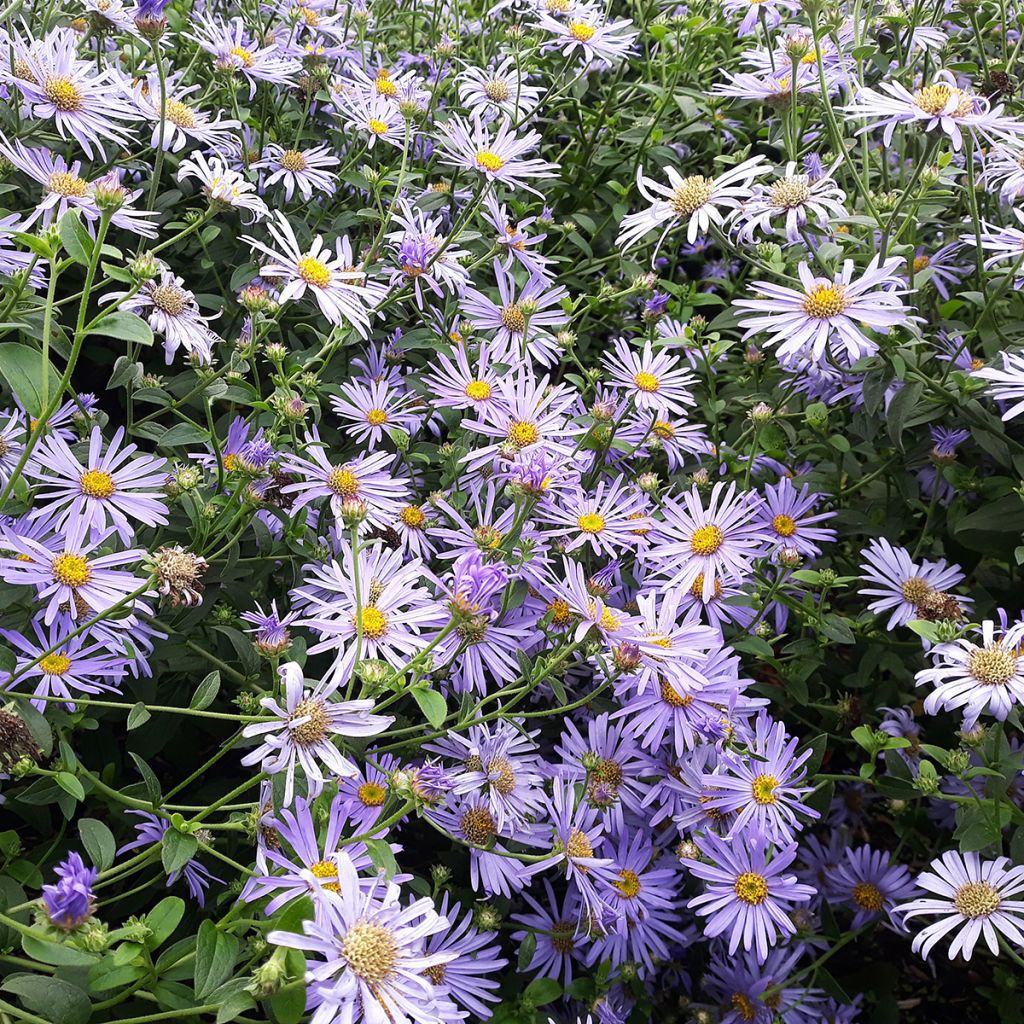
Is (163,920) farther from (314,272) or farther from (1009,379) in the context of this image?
(1009,379)

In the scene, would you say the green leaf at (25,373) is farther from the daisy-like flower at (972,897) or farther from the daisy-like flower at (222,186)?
the daisy-like flower at (972,897)

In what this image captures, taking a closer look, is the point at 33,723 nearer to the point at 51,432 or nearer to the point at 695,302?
the point at 51,432

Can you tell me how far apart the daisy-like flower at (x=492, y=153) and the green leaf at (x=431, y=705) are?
1273 millimetres

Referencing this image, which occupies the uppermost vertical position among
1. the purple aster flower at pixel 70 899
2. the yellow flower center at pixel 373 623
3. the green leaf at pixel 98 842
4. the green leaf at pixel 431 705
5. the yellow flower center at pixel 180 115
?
the yellow flower center at pixel 180 115

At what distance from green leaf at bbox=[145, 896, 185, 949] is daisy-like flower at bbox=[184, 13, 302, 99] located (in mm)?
1715

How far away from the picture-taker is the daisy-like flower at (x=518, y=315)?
2213 mm

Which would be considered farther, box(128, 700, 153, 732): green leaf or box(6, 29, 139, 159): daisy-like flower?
box(6, 29, 139, 159): daisy-like flower

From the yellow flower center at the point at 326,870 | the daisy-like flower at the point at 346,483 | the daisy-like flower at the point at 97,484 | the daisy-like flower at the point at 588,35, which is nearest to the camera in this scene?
the yellow flower center at the point at 326,870

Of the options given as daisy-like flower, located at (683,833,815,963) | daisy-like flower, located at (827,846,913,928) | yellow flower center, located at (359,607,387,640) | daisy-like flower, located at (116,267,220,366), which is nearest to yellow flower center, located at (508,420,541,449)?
yellow flower center, located at (359,607,387,640)

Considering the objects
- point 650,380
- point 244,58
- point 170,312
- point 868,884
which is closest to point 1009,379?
point 650,380

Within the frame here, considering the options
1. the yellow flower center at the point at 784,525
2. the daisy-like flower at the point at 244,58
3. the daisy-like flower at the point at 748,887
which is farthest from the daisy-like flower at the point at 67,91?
the daisy-like flower at the point at 748,887

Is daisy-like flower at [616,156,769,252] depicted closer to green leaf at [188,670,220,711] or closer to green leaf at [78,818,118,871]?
green leaf at [188,670,220,711]

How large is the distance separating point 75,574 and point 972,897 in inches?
61.4

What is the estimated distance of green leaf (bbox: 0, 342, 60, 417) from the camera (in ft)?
4.38
